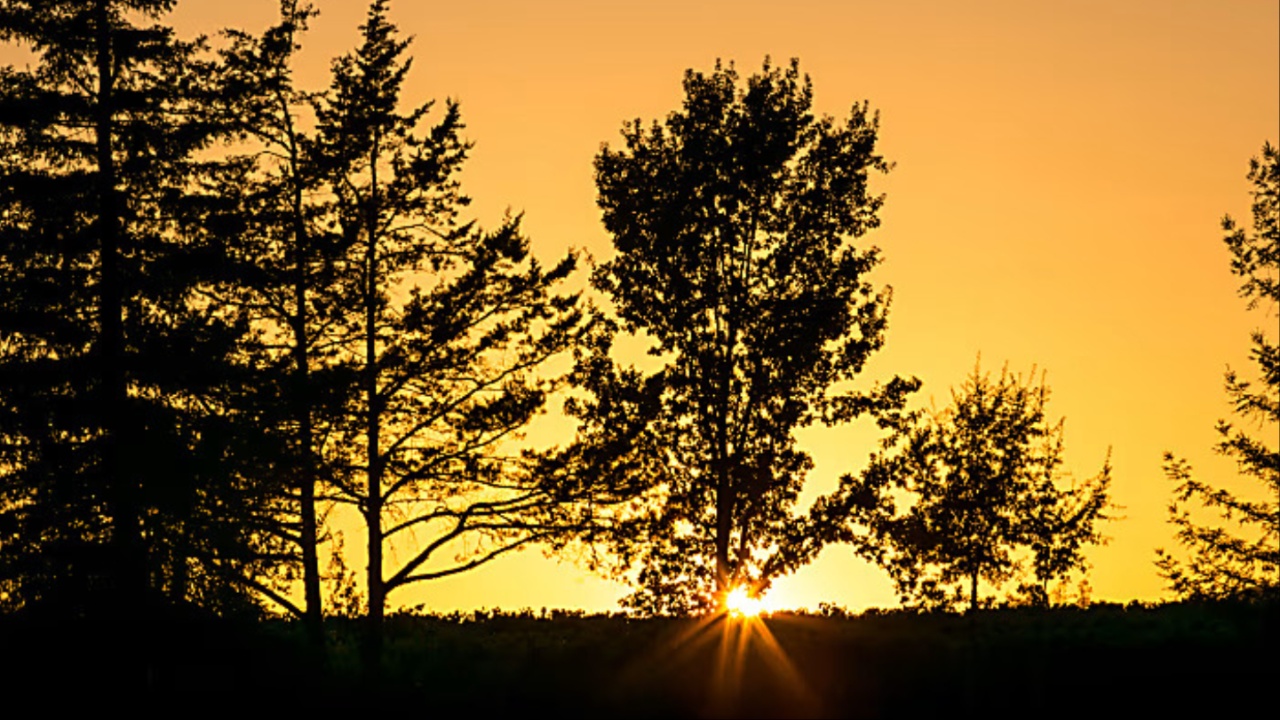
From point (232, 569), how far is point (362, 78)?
35.2 feet

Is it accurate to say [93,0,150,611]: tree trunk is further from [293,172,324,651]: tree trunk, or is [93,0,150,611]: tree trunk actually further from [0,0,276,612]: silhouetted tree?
[293,172,324,651]: tree trunk

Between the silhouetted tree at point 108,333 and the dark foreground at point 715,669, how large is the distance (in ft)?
6.05

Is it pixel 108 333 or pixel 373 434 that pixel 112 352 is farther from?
pixel 373 434

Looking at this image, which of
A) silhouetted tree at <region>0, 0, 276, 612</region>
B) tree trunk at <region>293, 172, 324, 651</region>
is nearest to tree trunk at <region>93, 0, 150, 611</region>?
silhouetted tree at <region>0, 0, 276, 612</region>

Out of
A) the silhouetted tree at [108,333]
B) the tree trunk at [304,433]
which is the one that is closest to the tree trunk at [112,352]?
the silhouetted tree at [108,333]

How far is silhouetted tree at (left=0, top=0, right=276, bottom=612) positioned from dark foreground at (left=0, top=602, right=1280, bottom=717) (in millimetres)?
1844

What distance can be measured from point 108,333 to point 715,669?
1221 centimetres

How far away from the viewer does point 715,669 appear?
25.0 metres

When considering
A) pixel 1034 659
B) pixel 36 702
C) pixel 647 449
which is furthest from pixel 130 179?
pixel 1034 659

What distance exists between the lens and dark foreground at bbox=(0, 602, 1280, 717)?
23.8 metres

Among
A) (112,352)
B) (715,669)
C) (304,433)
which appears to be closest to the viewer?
(715,669)

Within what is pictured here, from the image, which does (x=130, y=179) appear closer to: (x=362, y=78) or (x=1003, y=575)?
(x=362, y=78)

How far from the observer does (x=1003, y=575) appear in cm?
4659

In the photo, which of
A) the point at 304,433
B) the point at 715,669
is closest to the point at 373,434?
the point at 304,433
